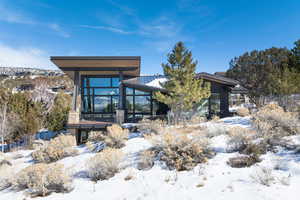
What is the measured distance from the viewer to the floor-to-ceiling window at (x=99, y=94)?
14.9 metres

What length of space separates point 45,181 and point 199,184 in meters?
3.95

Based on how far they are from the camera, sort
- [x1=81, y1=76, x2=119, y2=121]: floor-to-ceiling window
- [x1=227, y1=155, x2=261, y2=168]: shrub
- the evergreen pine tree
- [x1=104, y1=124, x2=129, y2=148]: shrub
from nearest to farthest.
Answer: [x1=227, y1=155, x2=261, y2=168]: shrub
[x1=104, y1=124, x2=129, y2=148]: shrub
the evergreen pine tree
[x1=81, y1=76, x2=119, y2=121]: floor-to-ceiling window

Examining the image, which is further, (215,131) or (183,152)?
(215,131)

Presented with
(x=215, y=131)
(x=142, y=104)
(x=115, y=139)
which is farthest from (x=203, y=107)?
(x=115, y=139)

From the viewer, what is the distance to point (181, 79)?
916 cm

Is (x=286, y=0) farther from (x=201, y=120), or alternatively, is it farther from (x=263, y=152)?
(x=263, y=152)

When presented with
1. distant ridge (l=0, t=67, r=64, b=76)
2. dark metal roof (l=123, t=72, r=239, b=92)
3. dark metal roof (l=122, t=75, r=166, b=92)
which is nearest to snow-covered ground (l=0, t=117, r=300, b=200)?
dark metal roof (l=123, t=72, r=239, b=92)

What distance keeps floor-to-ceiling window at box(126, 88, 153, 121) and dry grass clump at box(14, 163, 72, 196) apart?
382 inches

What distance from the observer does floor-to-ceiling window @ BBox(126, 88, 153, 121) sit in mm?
14125

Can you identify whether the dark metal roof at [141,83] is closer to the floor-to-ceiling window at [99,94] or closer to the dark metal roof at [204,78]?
the dark metal roof at [204,78]

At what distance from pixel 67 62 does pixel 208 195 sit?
37.6 feet

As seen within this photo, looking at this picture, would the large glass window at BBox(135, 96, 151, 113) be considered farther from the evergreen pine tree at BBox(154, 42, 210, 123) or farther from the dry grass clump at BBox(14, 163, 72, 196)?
the dry grass clump at BBox(14, 163, 72, 196)

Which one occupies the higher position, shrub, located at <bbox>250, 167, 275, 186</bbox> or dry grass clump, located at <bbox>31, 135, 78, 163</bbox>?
shrub, located at <bbox>250, 167, 275, 186</bbox>

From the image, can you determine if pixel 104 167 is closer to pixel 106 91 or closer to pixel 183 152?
pixel 183 152
